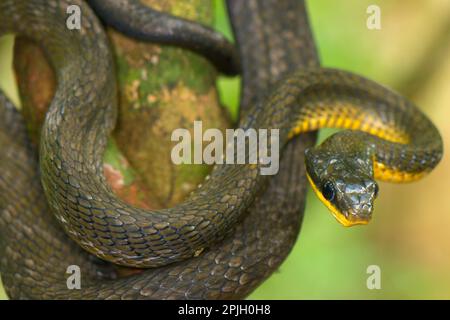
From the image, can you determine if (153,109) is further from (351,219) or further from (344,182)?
(351,219)

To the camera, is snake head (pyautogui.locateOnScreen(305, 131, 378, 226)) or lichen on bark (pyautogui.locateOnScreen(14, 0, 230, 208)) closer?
snake head (pyautogui.locateOnScreen(305, 131, 378, 226))

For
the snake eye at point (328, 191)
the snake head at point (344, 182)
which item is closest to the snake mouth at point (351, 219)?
the snake head at point (344, 182)

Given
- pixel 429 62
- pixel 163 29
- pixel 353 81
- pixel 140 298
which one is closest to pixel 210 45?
pixel 163 29

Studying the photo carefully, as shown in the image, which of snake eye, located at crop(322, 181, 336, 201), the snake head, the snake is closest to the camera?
the snake

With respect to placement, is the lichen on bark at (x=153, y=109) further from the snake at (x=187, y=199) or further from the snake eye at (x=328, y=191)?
the snake eye at (x=328, y=191)

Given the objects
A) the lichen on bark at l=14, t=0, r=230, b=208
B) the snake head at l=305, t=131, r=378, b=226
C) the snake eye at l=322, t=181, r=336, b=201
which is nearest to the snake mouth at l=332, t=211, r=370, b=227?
the snake head at l=305, t=131, r=378, b=226

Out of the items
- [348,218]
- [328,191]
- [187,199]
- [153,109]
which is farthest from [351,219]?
[153,109]

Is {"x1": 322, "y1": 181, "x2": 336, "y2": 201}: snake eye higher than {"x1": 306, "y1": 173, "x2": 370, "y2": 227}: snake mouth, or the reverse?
{"x1": 322, "y1": 181, "x2": 336, "y2": 201}: snake eye

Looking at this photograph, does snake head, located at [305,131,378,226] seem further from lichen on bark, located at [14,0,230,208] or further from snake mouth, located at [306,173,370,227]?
lichen on bark, located at [14,0,230,208]

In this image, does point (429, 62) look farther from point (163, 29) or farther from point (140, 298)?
point (140, 298)
